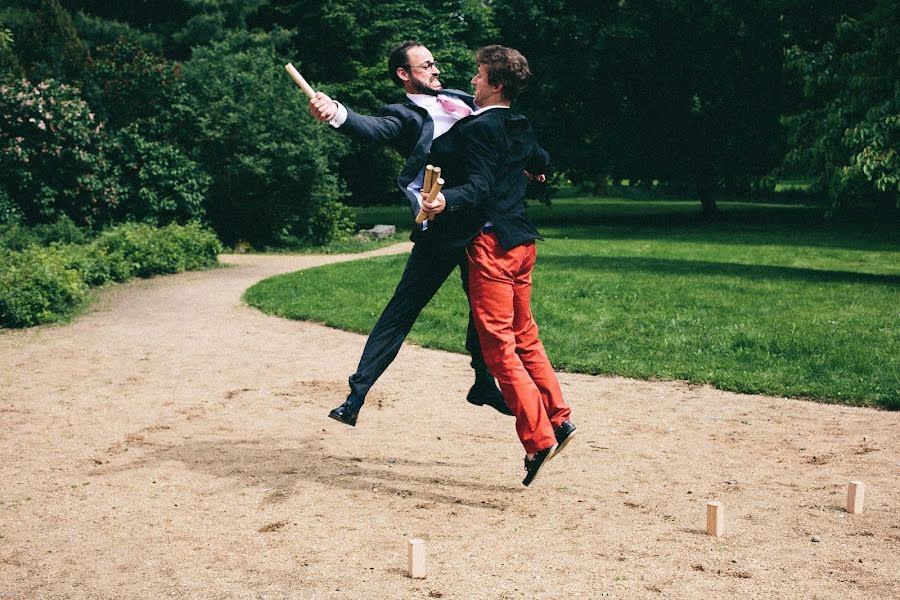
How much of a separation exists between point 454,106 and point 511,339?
1.26 metres

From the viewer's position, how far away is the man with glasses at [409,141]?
16.2ft

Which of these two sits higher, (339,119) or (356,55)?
(356,55)

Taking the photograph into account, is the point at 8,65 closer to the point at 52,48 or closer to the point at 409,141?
the point at 52,48

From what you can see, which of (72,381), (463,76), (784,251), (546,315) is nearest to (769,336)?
(546,315)

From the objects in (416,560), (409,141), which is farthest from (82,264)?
(416,560)

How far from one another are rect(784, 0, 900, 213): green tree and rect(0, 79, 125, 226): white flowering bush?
41.8ft

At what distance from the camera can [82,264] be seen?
46.0 feet

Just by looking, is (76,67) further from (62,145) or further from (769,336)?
(769,336)

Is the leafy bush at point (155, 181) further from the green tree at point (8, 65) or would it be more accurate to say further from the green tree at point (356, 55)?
the green tree at point (356, 55)

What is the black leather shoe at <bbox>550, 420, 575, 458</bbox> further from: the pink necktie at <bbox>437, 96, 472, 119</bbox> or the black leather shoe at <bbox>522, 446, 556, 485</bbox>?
the pink necktie at <bbox>437, 96, 472, 119</bbox>

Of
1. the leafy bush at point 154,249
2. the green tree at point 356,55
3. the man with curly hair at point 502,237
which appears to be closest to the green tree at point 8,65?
the leafy bush at point 154,249

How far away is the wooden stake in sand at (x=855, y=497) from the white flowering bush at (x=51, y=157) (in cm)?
1653

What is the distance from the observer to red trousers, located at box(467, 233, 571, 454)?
16.2 feet

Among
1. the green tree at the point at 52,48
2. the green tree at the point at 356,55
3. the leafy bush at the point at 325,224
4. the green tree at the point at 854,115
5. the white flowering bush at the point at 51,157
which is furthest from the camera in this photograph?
the green tree at the point at 356,55
